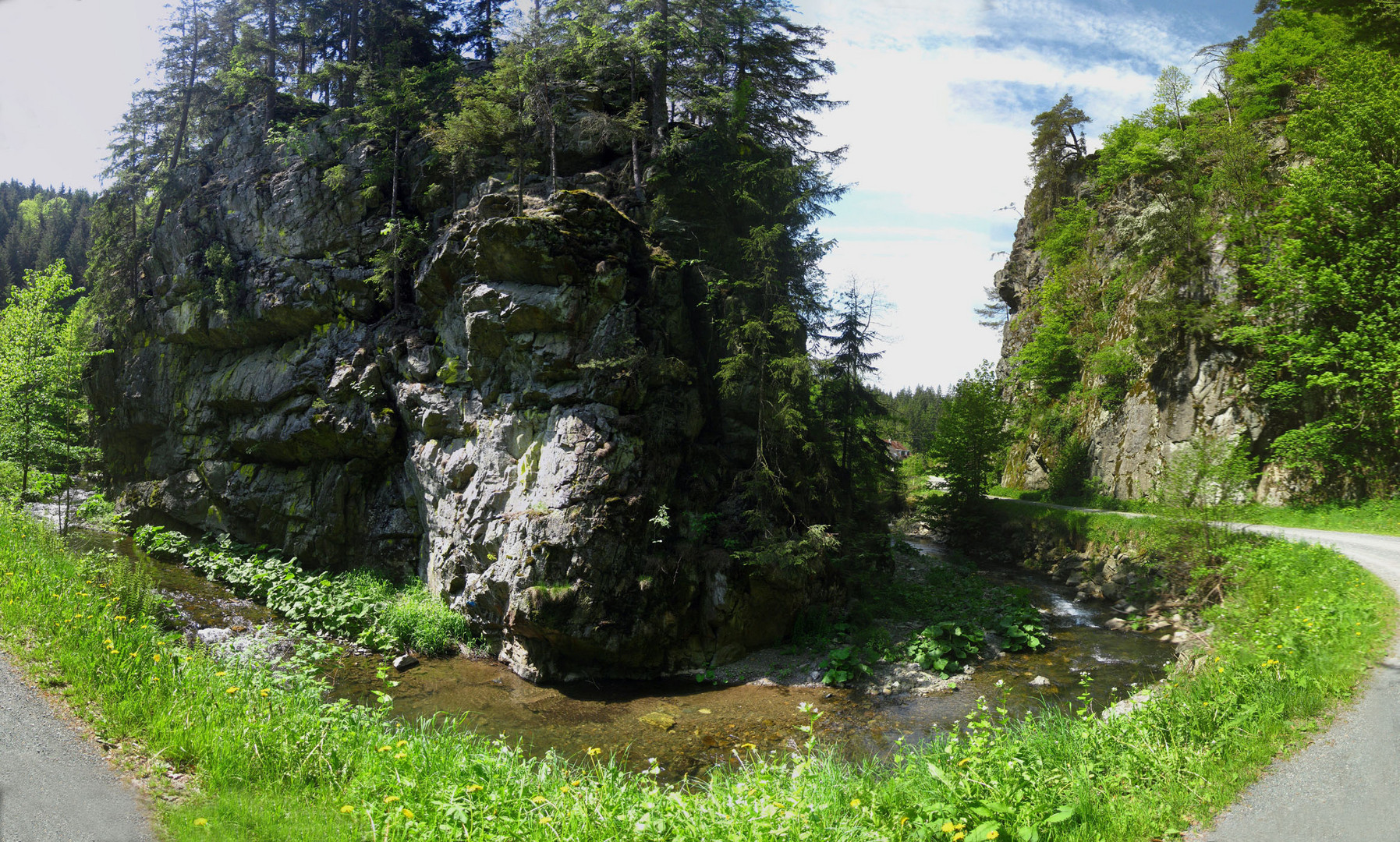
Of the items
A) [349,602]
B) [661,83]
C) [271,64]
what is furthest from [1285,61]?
[271,64]

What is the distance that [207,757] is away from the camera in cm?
541

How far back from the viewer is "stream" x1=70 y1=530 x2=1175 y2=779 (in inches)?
435

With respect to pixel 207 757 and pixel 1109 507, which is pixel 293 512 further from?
pixel 1109 507

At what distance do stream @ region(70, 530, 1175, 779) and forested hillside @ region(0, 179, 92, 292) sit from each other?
63.4 m

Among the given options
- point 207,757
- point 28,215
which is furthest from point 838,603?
point 28,215

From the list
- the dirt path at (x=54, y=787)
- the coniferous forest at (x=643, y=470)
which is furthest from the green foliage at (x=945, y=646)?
the dirt path at (x=54, y=787)

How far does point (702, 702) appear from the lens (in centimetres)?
1305

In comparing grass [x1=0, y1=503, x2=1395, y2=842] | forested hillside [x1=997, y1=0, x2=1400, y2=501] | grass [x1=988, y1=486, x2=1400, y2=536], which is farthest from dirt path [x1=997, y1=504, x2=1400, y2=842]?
forested hillside [x1=997, y1=0, x2=1400, y2=501]

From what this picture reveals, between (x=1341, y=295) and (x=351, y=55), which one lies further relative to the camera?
(x=351, y=55)

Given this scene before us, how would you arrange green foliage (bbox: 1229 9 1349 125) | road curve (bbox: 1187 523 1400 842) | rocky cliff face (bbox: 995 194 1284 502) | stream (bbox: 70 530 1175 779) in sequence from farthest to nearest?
green foliage (bbox: 1229 9 1349 125)
rocky cliff face (bbox: 995 194 1284 502)
stream (bbox: 70 530 1175 779)
road curve (bbox: 1187 523 1400 842)

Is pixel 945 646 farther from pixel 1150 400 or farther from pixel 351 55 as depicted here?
pixel 351 55

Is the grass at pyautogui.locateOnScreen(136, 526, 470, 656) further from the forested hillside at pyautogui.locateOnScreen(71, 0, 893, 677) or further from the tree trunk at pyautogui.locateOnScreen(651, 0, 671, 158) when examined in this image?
the tree trunk at pyautogui.locateOnScreen(651, 0, 671, 158)

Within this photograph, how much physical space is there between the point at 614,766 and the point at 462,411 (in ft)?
42.9

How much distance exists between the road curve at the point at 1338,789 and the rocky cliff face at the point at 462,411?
10.1m
